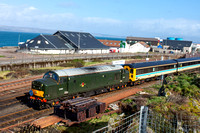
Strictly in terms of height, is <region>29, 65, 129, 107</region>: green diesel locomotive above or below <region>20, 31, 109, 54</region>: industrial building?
below

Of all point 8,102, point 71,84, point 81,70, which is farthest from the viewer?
point 81,70

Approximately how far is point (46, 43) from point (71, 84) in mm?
49383

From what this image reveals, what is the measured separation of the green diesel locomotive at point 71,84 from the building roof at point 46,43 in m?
43.4

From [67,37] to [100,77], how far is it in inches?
2105

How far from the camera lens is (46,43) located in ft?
223

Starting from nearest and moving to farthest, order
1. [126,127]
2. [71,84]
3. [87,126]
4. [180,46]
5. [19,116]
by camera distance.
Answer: [126,127]
[87,126]
[19,116]
[71,84]
[180,46]

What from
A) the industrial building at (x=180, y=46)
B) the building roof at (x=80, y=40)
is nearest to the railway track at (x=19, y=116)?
the building roof at (x=80, y=40)

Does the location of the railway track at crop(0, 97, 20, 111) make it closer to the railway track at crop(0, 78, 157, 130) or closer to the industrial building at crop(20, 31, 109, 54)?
the railway track at crop(0, 78, 157, 130)

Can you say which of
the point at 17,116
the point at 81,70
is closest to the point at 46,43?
the point at 81,70

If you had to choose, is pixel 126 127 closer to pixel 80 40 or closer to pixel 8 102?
pixel 8 102

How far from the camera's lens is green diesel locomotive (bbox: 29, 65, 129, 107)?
2034 cm

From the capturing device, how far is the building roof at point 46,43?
65.9 m

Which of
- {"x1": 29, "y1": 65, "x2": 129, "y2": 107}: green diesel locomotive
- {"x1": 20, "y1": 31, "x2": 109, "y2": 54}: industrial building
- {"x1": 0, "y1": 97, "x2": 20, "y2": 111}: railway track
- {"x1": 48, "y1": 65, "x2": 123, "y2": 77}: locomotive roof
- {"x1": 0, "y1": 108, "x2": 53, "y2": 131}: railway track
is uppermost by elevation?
{"x1": 20, "y1": 31, "x2": 109, "y2": 54}: industrial building

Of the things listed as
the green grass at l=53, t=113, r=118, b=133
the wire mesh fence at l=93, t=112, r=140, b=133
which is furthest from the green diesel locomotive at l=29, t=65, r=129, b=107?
the wire mesh fence at l=93, t=112, r=140, b=133
